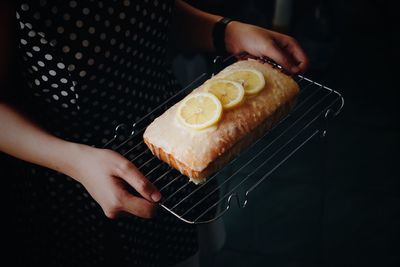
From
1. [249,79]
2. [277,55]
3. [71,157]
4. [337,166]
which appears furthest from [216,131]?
[337,166]

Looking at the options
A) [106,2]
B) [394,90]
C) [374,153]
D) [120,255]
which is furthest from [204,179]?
[394,90]

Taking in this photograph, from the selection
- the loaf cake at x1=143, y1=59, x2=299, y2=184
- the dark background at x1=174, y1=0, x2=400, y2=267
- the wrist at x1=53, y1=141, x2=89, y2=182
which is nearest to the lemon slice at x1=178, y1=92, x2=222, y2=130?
the loaf cake at x1=143, y1=59, x2=299, y2=184

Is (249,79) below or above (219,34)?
below

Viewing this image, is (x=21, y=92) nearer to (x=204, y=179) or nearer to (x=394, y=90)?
(x=204, y=179)

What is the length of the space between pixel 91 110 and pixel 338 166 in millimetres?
2046

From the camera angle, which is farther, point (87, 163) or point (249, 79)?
point (249, 79)

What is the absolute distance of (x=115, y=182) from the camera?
3.90 ft

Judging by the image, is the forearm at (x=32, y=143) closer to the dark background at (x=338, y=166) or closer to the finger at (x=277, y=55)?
the finger at (x=277, y=55)

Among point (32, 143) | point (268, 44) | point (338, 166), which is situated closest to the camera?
point (32, 143)

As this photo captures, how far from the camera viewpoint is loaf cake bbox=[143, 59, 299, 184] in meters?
→ 1.46

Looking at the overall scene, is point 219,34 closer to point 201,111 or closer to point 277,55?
point 277,55

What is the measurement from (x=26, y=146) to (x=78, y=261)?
53 centimetres

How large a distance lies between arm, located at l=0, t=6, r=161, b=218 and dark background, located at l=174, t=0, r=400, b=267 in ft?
3.33

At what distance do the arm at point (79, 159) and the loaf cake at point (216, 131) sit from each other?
0.28 meters
